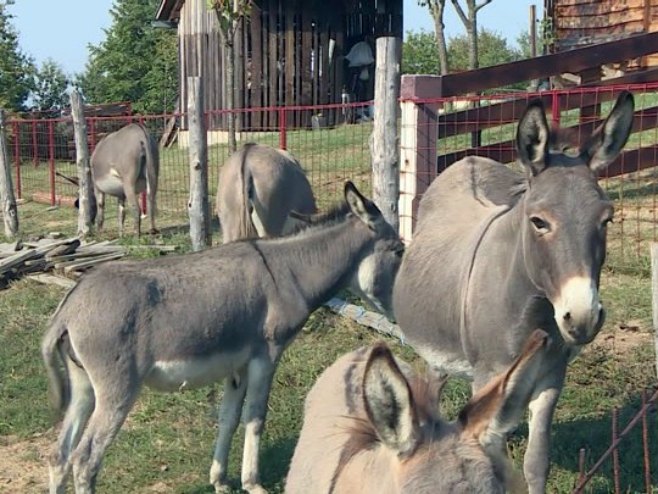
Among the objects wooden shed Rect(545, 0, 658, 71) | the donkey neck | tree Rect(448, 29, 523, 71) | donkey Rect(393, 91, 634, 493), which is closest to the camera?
donkey Rect(393, 91, 634, 493)

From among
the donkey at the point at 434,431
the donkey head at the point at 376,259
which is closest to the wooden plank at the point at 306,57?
the donkey head at the point at 376,259

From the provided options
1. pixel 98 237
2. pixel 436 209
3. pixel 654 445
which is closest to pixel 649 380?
pixel 654 445

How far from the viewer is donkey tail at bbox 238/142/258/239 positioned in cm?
888

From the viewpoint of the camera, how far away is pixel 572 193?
13.0 ft

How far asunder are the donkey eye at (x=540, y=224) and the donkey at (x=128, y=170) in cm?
913

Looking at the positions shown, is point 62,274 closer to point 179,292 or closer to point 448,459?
point 179,292

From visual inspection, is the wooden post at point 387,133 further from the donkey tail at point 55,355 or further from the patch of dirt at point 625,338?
the donkey tail at point 55,355

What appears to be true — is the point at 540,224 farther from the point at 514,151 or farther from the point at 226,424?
the point at 514,151

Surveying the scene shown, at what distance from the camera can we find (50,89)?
33594mm

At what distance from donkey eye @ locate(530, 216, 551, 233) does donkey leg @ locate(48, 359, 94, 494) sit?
2.59 metres

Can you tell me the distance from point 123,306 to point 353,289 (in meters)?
1.59

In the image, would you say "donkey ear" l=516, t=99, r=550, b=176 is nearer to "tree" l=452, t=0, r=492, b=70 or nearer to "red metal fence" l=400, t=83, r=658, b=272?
"red metal fence" l=400, t=83, r=658, b=272

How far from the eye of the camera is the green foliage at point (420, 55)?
128ft

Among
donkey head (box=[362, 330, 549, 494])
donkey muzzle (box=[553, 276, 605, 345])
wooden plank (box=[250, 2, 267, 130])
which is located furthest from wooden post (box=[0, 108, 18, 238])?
donkey head (box=[362, 330, 549, 494])
